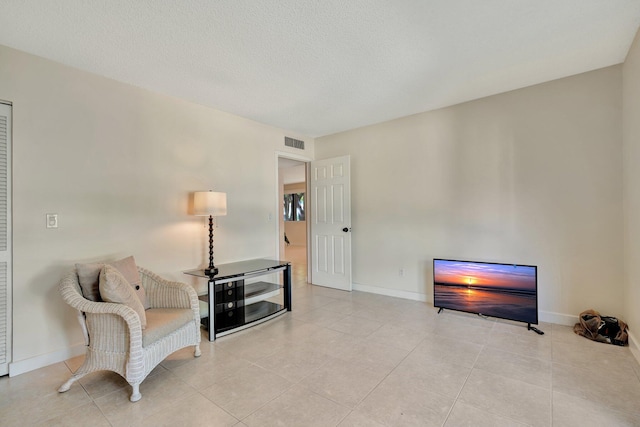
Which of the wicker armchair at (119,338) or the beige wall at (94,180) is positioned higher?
the beige wall at (94,180)

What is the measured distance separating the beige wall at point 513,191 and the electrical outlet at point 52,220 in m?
3.54

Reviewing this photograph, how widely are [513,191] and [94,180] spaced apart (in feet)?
13.9

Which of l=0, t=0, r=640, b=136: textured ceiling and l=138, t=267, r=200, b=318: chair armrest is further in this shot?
l=138, t=267, r=200, b=318: chair armrest

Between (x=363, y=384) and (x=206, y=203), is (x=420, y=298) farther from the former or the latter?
(x=206, y=203)

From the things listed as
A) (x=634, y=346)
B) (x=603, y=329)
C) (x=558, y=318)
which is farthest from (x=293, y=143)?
(x=634, y=346)

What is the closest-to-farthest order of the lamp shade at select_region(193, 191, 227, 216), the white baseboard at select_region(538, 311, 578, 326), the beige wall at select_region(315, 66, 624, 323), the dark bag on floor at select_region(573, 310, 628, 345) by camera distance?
1. the dark bag on floor at select_region(573, 310, 628, 345)
2. the beige wall at select_region(315, 66, 624, 323)
3. the white baseboard at select_region(538, 311, 578, 326)
4. the lamp shade at select_region(193, 191, 227, 216)

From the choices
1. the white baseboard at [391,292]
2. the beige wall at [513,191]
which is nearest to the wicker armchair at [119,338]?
the white baseboard at [391,292]

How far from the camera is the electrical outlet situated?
94.1 inches

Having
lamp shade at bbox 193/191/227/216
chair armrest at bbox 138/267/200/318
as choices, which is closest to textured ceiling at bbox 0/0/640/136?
lamp shade at bbox 193/191/227/216

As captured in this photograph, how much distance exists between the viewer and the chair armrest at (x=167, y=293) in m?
2.47

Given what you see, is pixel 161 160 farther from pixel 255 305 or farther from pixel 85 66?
pixel 255 305

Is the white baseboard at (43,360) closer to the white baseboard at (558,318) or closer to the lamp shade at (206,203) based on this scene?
the lamp shade at (206,203)

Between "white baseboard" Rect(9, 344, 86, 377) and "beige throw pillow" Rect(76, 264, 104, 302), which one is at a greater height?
"beige throw pillow" Rect(76, 264, 104, 302)

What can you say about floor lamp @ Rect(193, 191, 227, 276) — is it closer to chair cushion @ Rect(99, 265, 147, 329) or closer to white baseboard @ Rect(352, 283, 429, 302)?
chair cushion @ Rect(99, 265, 147, 329)
